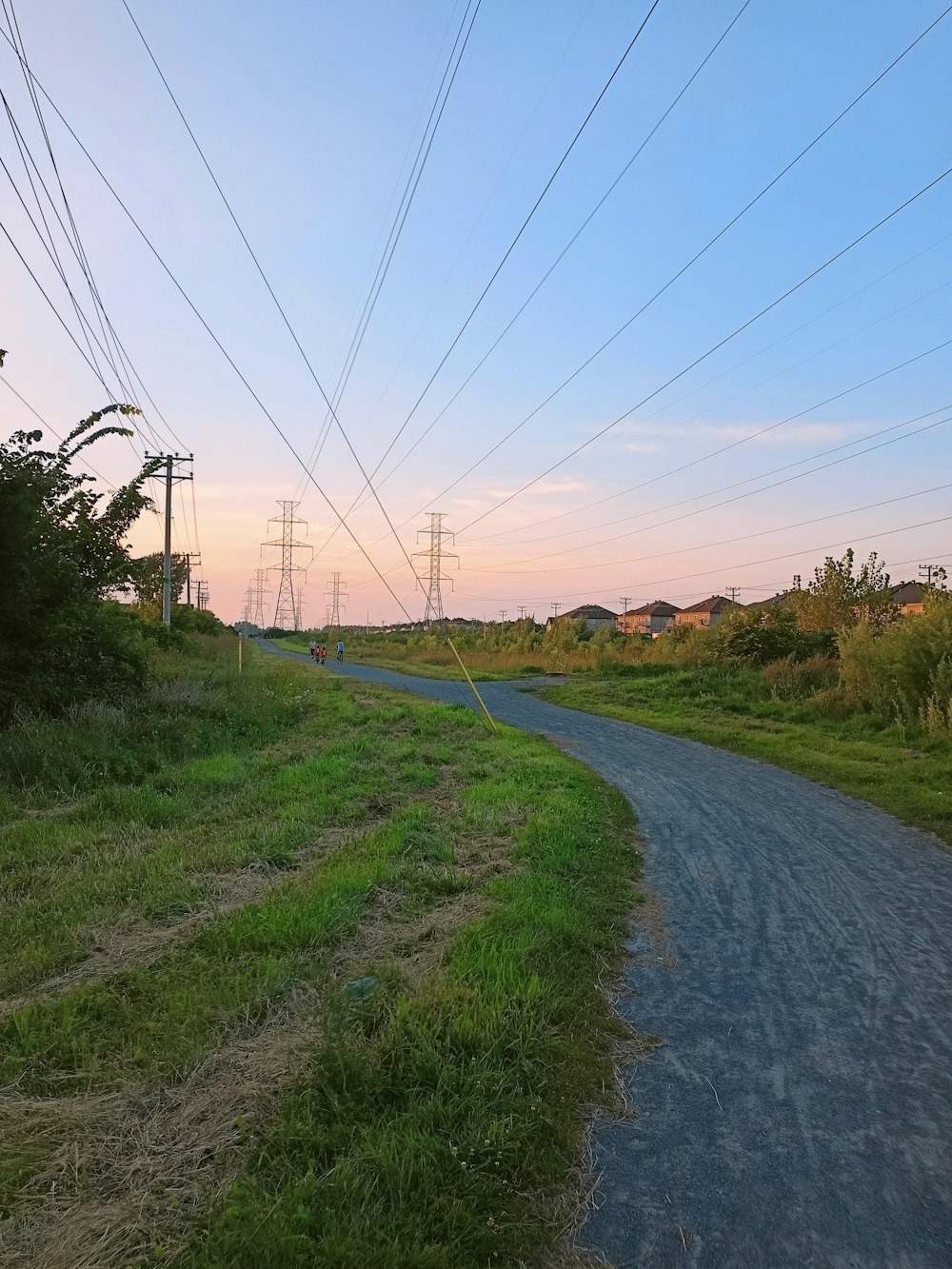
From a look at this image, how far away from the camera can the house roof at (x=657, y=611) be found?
4742 inches

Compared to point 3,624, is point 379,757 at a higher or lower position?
lower

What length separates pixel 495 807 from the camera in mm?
8195

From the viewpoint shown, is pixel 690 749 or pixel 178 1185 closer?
pixel 178 1185

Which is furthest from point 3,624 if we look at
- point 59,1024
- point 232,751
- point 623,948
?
point 623,948

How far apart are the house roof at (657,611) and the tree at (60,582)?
11179cm

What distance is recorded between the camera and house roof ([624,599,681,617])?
395 ft

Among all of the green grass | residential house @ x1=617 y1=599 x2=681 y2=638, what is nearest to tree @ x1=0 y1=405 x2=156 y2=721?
the green grass

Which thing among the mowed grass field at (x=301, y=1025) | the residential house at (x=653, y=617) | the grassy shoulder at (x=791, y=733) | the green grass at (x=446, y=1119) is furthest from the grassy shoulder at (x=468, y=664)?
the residential house at (x=653, y=617)

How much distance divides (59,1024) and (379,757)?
7.67 m

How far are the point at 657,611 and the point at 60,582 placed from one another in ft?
378

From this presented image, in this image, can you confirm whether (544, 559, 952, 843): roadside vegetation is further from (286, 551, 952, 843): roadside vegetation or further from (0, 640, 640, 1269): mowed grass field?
(0, 640, 640, 1269): mowed grass field

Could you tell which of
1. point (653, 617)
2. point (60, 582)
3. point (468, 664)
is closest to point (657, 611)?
point (653, 617)

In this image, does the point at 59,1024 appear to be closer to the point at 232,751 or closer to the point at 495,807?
the point at 495,807

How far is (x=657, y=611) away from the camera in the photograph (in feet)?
398
